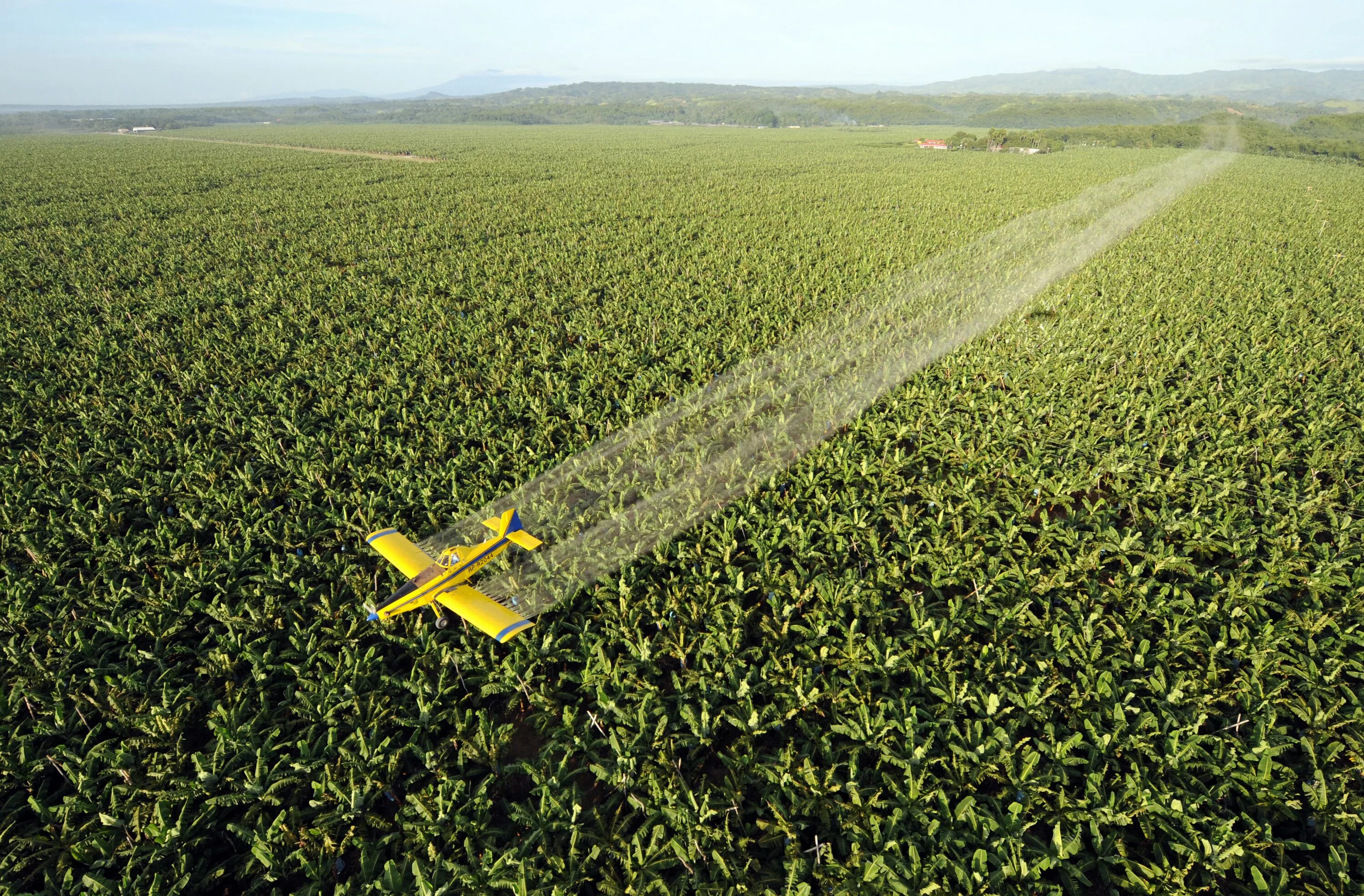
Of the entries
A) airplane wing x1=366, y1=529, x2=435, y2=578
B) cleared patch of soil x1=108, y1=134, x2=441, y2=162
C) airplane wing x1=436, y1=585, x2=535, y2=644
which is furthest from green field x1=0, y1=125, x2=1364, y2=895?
cleared patch of soil x1=108, y1=134, x2=441, y2=162

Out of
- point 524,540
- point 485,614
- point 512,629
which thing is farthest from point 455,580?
point 512,629

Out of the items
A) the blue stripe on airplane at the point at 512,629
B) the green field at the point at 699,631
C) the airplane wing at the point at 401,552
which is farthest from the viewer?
the airplane wing at the point at 401,552

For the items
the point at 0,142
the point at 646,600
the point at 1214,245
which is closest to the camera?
the point at 646,600

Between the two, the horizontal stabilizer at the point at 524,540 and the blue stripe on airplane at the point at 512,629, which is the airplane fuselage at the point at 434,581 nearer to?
the horizontal stabilizer at the point at 524,540

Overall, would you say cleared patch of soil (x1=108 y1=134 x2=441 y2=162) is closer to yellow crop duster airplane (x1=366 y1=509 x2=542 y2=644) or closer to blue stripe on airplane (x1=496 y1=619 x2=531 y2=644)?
yellow crop duster airplane (x1=366 y1=509 x2=542 y2=644)

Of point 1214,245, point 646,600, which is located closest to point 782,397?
point 646,600

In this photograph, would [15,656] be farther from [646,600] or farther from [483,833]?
[646,600]

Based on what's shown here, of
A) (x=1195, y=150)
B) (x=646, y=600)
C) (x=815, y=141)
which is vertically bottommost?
(x=646, y=600)

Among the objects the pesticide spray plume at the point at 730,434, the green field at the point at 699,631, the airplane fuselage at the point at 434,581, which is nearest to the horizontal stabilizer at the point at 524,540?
the airplane fuselage at the point at 434,581
